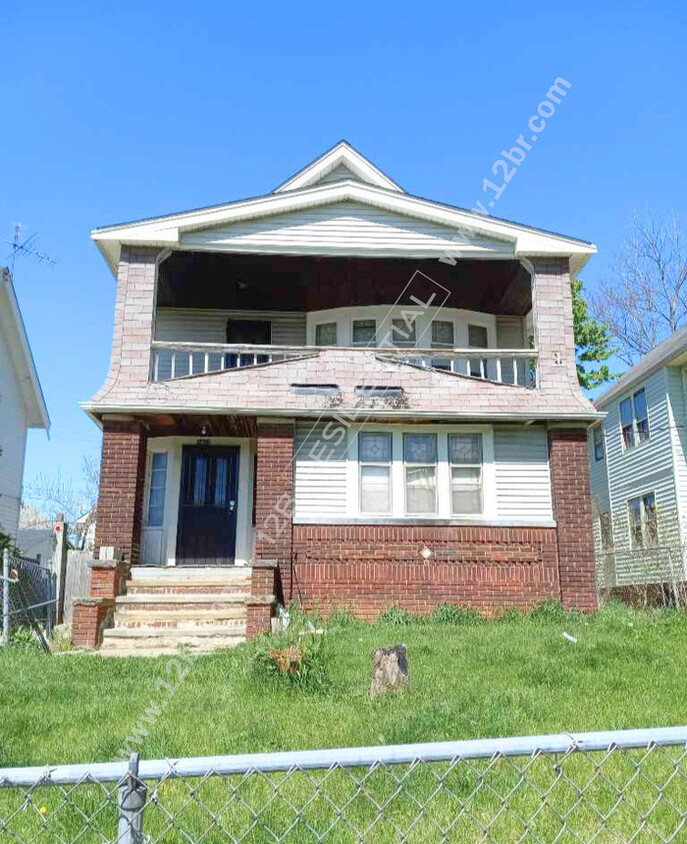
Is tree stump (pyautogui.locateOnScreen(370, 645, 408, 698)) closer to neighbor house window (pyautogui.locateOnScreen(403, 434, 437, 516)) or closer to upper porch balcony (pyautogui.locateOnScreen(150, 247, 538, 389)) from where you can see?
neighbor house window (pyautogui.locateOnScreen(403, 434, 437, 516))

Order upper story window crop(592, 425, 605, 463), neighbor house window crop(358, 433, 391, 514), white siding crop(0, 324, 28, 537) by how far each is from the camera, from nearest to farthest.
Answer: neighbor house window crop(358, 433, 391, 514)
white siding crop(0, 324, 28, 537)
upper story window crop(592, 425, 605, 463)

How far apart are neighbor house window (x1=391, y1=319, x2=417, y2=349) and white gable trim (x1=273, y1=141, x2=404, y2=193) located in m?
3.13

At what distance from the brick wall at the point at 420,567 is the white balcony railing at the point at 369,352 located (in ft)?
9.55

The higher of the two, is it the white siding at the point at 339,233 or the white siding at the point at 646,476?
the white siding at the point at 339,233

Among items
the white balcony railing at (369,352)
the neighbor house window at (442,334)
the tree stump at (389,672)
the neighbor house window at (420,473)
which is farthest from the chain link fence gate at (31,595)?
the neighbor house window at (442,334)

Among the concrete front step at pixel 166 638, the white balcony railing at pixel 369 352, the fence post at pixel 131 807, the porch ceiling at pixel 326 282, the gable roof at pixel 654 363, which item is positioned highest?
the gable roof at pixel 654 363

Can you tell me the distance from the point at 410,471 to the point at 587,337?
20.7 meters

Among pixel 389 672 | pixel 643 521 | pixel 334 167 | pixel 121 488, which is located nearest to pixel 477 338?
pixel 334 167

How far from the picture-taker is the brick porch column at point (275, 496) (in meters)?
12.5

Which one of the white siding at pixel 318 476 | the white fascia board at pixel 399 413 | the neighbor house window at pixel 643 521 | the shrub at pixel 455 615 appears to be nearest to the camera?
the shrub at pixel 455 615

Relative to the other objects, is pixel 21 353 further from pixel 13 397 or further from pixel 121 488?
pixel 121 488

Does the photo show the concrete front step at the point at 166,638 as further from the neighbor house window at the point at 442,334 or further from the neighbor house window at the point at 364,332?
the neighbor house window at the point at 442,334

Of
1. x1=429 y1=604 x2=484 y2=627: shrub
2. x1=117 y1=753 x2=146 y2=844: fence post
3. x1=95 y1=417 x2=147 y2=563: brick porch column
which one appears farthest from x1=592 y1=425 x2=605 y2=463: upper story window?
x1=117 y1=753 x2=146 y2=844: fence post

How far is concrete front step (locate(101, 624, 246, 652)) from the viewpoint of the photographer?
1072 cm
